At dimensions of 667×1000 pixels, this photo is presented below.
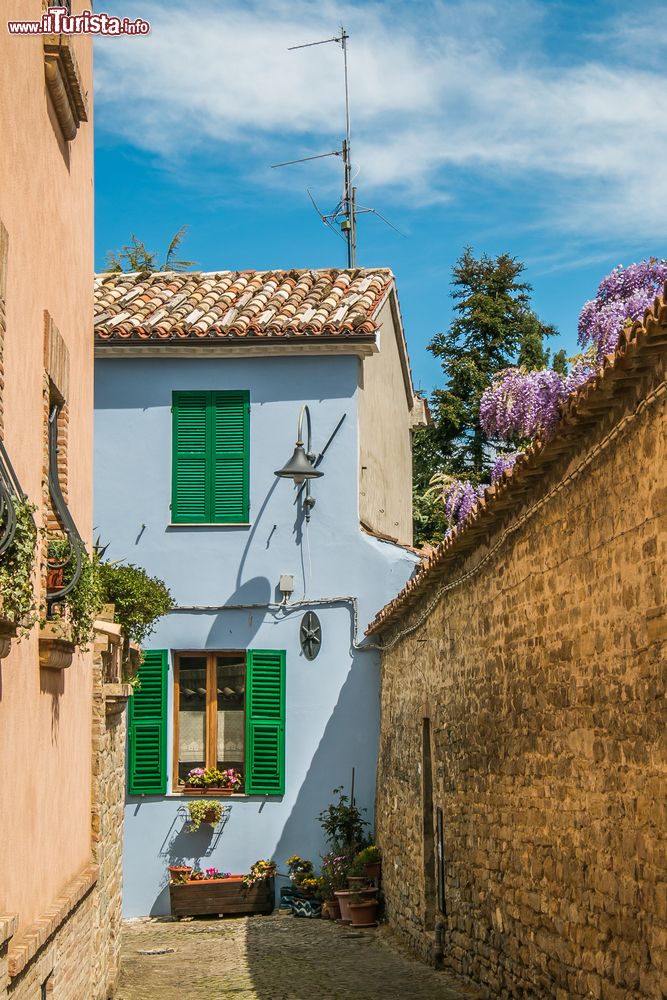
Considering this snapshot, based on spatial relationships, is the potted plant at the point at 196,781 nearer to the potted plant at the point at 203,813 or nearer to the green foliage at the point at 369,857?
the potted plant at the point at 203,813

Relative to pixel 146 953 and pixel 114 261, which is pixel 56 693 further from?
pixel 114 261

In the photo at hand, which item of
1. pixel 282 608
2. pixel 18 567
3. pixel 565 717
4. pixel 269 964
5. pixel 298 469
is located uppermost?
pixel 298 469

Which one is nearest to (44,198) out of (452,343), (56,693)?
(56,693)

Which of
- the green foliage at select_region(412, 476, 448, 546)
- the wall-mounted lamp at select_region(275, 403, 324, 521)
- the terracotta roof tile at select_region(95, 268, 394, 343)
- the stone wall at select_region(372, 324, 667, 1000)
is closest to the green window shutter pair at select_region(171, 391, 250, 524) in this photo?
the wall-mounted lamp at select_region(275, 403, 324, 521)

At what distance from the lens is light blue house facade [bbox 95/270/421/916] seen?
46.5 feet

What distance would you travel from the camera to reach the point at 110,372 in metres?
14.9

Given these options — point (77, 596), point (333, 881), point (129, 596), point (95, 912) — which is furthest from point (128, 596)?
point (333, 881)

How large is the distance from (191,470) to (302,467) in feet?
4.67

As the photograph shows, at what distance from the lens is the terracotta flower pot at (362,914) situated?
1301 centimetres

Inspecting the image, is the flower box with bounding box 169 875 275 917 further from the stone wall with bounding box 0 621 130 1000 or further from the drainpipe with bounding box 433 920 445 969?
the drainpipe with bounding box 433 920 445 969

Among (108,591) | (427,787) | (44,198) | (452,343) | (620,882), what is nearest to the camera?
(620,882)

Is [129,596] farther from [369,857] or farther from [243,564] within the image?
[369,857]

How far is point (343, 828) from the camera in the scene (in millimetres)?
13961

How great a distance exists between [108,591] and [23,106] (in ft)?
15.8
